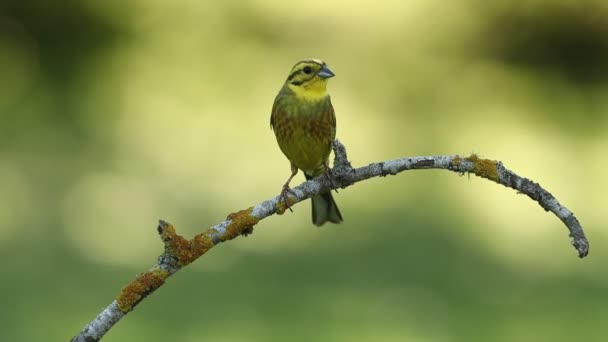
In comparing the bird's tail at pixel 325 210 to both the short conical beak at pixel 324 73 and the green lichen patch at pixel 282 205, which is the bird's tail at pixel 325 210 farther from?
the green lichen patch at pixel 282 205

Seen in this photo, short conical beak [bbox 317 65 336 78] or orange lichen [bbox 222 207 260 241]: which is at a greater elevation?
short conical beak [bbox 317 65 336 78]

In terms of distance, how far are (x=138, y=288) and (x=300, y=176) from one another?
6.42m

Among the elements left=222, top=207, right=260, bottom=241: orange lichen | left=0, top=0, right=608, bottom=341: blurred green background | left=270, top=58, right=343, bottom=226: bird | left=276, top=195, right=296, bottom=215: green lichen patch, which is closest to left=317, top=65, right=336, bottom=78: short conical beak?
left=270, top=58, right=343, bottom=226: bird

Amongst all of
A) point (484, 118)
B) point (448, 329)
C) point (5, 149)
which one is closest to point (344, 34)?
point (484, 118)

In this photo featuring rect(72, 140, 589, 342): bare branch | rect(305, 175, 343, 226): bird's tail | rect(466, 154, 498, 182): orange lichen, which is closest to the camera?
rect(72, 140, 589, 342): bare branch

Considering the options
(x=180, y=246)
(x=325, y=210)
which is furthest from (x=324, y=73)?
(x=180, y=246)

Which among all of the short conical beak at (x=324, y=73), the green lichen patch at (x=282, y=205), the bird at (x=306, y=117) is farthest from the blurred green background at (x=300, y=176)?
the green lichen patch at (x=282, y=205)

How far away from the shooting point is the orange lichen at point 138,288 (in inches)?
127

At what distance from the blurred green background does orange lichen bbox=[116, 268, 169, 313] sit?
484 centimetres

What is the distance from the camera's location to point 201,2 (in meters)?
13.1

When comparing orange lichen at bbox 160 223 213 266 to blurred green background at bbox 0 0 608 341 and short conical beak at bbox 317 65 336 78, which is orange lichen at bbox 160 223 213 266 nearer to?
short conical beak at bbox 317 65 336 78

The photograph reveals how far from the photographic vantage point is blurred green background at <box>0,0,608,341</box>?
8.73 meters

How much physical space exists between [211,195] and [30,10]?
4.16 metres

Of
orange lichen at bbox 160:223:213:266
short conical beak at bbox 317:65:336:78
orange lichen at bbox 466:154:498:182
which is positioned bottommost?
orange lichen at bbox 160:223:213:266
